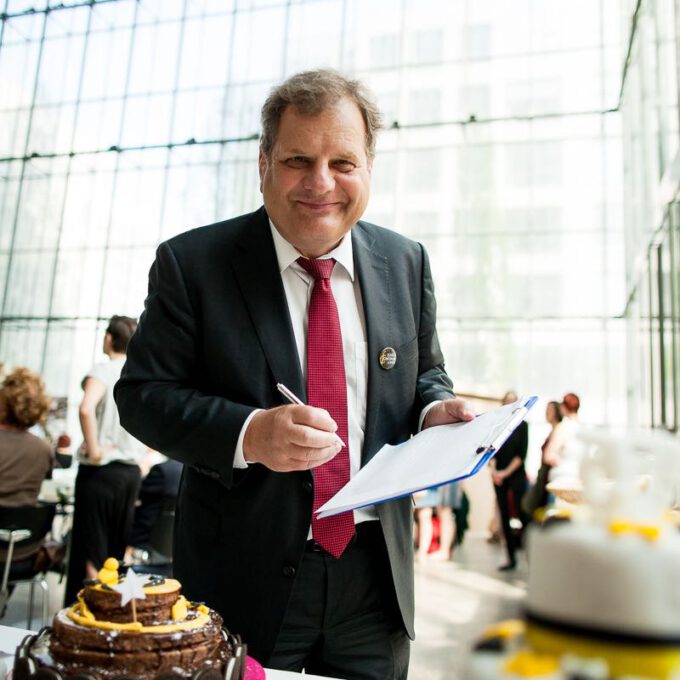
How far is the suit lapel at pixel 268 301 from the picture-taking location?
4.25 feet

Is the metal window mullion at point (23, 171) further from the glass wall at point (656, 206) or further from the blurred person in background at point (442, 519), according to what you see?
the glass wall at point (656, 206)

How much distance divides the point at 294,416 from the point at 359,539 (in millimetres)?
397

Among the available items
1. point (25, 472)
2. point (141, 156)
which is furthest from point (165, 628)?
point (141, 156)

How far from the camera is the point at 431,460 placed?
1.02 metres

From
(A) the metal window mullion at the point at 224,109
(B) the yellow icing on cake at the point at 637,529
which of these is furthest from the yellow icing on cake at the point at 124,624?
(A) the metal window mullion at the point at 224,109

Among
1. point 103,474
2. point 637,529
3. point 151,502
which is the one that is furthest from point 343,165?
point 151,502

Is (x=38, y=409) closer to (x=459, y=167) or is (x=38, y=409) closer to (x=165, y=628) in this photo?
(x=165, y=628)

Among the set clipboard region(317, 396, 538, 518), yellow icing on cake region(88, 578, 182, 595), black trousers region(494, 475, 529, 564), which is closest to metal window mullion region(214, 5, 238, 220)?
black trousers region(494, 475, 529, 564)

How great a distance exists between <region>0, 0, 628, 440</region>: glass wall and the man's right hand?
1115cm

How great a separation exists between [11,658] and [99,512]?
3.25 meters

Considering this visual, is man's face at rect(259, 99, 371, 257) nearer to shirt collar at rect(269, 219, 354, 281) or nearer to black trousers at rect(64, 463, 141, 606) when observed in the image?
shirt collar at rect(269, 219, 354, 281)

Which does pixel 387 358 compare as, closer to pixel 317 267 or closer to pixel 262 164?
pixel 317 267

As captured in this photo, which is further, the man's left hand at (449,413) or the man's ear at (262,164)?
the man's ear at (262,164)

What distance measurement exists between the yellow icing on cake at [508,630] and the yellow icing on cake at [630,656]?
28 mm
